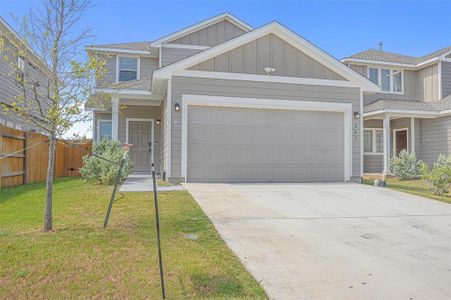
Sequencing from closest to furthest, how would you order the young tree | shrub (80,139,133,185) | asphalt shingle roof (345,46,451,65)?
the young tree < shrub (80,139,133,185) < asphalt shingle roof (345,46,451,65)

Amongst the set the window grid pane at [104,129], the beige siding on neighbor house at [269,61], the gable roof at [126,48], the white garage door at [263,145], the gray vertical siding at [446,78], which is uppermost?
the gable roof at [126,48]

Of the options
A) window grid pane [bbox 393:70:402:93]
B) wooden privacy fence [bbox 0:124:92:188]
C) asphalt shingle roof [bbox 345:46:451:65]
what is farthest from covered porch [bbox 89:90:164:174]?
window grid pane [bbox 393:70:402:93]

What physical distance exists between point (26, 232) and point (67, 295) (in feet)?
7.40

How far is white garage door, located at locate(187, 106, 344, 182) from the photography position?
10.0 metres

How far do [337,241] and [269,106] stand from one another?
6.27m

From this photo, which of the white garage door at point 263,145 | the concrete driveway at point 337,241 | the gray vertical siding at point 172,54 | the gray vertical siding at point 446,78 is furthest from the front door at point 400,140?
the gray vertical siding at point 172,54

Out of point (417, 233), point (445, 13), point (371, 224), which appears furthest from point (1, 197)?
point (445, 13)

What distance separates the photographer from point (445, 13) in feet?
48.6

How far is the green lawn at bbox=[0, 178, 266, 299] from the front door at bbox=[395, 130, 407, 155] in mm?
15459

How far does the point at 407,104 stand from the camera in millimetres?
15953

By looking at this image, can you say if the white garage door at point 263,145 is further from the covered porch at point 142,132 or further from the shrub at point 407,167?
the shrub at point 407,167

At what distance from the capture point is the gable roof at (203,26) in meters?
13.8

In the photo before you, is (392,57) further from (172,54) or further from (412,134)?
(172,54)

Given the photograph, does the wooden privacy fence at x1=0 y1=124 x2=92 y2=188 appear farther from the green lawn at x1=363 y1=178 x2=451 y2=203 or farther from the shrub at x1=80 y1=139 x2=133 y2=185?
the green lawn at x1=363 y1=178 x2=451 y2=203
